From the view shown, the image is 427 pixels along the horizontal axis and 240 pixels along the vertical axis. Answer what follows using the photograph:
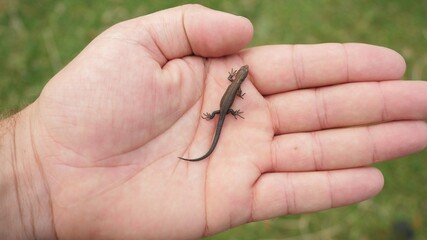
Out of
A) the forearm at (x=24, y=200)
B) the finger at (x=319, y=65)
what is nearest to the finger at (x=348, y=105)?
the finger at (x=319, y=65)

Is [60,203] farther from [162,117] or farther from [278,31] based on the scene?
[278,31]

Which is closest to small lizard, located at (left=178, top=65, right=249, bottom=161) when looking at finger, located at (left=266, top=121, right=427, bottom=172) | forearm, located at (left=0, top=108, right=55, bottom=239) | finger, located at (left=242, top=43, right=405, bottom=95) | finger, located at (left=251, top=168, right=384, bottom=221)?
finger, located at (left=242, top=43, right=405, bottom=95)

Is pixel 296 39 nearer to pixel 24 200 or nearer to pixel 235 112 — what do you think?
pixel 235 112

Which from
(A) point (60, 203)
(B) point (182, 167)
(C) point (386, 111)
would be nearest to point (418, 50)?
(C) point (386, 111)

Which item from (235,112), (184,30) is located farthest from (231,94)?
(184,30)

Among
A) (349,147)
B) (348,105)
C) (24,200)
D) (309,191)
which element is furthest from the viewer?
(348,105)

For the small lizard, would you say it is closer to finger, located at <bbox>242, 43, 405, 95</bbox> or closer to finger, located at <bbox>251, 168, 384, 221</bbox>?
finger, located at <bbox>242, 43, 405, 95</bbox>
